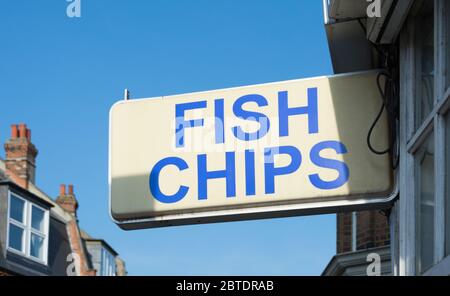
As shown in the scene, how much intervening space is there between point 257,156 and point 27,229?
24.2m

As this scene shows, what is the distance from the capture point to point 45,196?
3528 centimetres

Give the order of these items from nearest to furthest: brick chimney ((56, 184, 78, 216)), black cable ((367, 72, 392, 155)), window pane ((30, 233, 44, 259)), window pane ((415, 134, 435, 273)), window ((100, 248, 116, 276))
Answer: window pane ((415, 134, 435, 273)) < black cable ((367, 72, 392, 155)) < window pane ((30, 233, 44, 259)) < brick chimney ((56, 184, 78, 216)) < window ((100, 248, 116, 276))

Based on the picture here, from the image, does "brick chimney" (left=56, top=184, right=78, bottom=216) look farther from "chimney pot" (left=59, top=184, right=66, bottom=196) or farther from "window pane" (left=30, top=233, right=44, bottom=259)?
"window pane" (left=30, top=233, right=44, bottom=259)

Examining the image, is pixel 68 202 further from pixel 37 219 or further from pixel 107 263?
pixel 37 219

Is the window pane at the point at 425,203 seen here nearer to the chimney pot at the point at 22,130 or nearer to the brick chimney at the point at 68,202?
the chimney pot at the point at 22,130

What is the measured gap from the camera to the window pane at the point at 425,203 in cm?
438

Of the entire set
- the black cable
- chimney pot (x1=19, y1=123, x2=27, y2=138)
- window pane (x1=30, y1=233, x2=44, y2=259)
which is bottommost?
the black cable

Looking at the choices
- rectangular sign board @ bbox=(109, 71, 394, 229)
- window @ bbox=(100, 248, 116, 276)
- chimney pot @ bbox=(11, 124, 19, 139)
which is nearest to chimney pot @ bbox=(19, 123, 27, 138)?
chimney pot @ bbox=(11, 124, 19, 139)

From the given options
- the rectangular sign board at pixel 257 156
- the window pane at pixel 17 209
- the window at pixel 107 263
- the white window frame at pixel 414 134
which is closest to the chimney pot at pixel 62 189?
the window at pixel 107 263

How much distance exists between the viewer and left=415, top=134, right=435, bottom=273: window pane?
438 centimetres

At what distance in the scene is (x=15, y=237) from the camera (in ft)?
90.8

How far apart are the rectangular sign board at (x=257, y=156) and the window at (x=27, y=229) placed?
2237 cm
